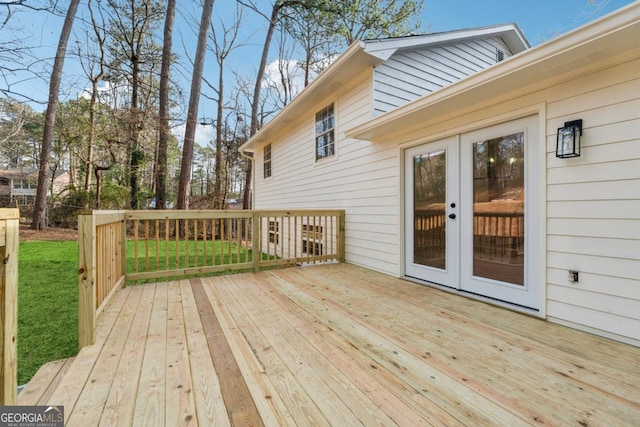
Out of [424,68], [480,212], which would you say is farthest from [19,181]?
[480,212]

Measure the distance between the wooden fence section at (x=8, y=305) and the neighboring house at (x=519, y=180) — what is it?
3.22 m

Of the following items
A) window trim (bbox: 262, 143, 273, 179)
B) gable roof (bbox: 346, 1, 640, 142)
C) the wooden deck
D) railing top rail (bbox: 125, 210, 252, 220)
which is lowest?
the wooden deck

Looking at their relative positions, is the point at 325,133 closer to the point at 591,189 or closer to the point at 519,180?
the point at 519,180

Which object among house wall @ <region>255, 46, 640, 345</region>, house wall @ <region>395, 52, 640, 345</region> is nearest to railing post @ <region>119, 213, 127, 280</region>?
house wall @ <region>255, 46, 640, 345</region>

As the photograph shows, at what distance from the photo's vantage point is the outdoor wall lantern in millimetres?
Answer: 2348

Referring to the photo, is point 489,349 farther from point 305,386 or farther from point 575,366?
point 305,386

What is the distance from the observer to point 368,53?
4.14 meters

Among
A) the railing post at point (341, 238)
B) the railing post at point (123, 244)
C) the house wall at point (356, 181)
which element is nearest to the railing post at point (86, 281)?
the railing post at point (123, 244)

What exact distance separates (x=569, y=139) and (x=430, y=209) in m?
1.60

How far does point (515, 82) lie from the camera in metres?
2.55

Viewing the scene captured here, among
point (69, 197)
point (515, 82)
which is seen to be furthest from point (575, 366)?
point (69, 197)

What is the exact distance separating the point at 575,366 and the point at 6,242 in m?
2.92

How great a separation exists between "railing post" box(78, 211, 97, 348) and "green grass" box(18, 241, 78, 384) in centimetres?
35

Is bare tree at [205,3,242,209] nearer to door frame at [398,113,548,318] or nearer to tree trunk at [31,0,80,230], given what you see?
tree trunk at [31,0,80,230]
